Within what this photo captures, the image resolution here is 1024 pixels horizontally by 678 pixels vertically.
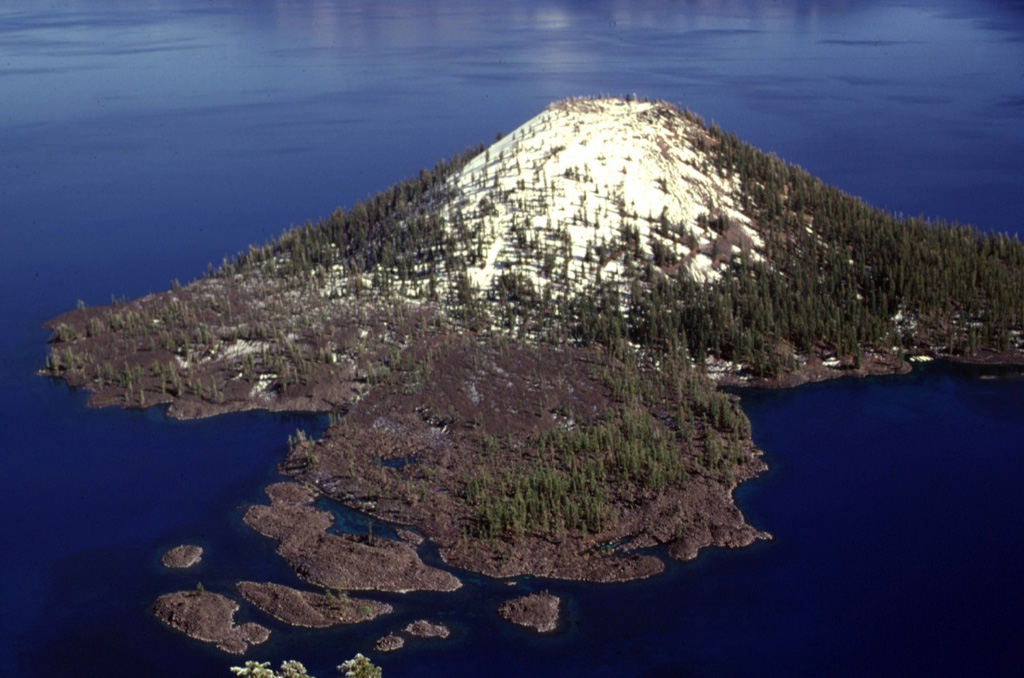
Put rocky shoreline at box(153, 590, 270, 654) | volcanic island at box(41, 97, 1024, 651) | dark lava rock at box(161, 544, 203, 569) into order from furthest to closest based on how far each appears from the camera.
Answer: volcanic island at box(41, 97, 1024, 651) → dark lava rock at box(161, 544, 203, 569) → rocky shoreline at box(153, 590, 270, 654)

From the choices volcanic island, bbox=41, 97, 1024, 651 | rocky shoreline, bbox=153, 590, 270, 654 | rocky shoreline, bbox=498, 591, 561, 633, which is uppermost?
volcanic island, bbox=41, 97, 1024, 651

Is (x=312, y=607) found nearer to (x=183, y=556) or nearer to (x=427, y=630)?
(x=427, y=630)

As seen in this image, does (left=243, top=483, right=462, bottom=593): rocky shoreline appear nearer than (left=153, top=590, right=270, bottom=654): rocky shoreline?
No

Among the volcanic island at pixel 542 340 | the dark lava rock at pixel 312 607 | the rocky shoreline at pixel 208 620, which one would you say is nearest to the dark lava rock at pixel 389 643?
the volcanic island at pixel 542 340

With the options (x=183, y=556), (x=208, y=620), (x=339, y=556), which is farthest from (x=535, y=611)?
(x=183, y=556)

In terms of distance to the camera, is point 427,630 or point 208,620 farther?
point 208,620

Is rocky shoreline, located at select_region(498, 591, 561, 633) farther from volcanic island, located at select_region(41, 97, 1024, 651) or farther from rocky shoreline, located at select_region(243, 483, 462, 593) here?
rocky shoreline, located at select_region(243, 483, 462, 593)

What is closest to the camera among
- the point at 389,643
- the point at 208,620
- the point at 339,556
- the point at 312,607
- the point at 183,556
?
the point at 389,643

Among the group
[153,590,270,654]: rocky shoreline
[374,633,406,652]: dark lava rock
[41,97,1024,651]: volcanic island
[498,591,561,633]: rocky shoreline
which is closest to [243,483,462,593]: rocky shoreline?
[41,97,1024,651]: volcanic island

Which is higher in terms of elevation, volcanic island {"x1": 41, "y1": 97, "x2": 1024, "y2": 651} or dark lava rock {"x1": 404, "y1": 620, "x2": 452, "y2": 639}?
volcanic island {"x1": 41, "y1": 97, "x2": 1024, "y2": 651}

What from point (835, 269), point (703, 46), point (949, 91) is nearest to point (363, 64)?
point (703, 46)

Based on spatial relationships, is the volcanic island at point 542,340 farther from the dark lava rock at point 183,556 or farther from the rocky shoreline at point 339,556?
the dark lava rock at point 183,556

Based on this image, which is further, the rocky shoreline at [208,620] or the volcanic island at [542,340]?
the volcanic island at [542,340]
